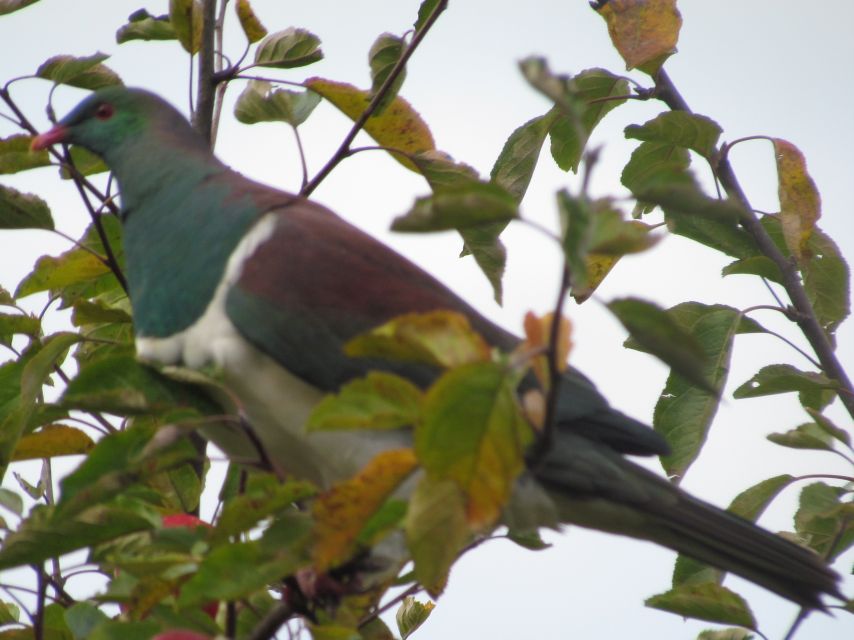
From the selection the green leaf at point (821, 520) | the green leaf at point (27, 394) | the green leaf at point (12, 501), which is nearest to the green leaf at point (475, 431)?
the green leaf at point (27, 394)

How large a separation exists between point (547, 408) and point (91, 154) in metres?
2.19

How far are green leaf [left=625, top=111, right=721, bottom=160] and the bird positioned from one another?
73cm

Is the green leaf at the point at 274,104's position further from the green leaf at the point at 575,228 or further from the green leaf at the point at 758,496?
the green leaf at the point at 575,228

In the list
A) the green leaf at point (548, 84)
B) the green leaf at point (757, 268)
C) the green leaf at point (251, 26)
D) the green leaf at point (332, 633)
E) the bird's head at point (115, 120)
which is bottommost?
the green leaf at point (332, 633)

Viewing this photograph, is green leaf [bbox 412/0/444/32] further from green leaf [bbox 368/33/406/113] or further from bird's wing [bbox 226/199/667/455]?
bird's wing [bbox 226/199/667/455]

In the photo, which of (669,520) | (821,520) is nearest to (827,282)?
(821,520)

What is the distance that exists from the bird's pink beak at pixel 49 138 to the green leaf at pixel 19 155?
0.10ft

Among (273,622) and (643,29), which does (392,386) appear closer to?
(273,622)

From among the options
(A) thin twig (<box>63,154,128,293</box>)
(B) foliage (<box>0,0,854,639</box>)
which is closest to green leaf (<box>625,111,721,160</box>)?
(B) foliage (<box>0,0,854,639</box>)

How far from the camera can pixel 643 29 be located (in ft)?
10.9

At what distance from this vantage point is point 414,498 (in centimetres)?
183

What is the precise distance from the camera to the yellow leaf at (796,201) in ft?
11.0

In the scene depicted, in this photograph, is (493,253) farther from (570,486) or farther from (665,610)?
(665,610)

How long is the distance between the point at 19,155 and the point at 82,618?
4.11 feet
